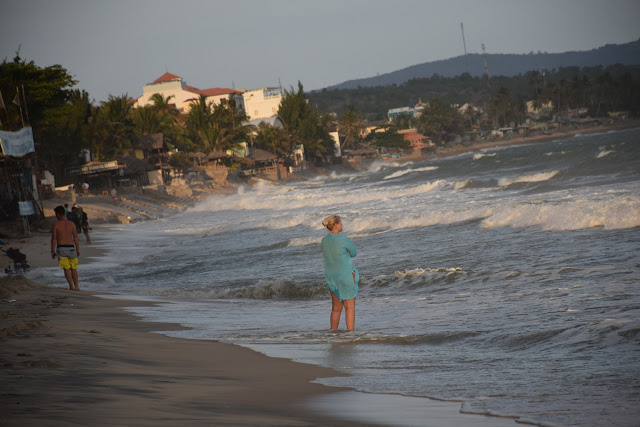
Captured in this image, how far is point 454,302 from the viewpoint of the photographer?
938 cm

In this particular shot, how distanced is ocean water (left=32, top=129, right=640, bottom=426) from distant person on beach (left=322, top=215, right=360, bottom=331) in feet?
1.44

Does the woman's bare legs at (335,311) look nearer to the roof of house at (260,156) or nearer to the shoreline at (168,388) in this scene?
the shoreline at (168,388)

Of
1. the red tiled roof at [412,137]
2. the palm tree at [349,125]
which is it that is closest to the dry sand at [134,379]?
the palm tree at [349,125]

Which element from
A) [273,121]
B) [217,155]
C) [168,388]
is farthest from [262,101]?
[168,388]

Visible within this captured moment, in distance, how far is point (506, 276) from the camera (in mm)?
10758

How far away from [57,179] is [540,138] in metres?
115

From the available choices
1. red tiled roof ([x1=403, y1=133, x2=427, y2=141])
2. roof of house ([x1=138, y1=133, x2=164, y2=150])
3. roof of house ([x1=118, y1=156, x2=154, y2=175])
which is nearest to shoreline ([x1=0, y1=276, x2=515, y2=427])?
roof of house ([x1=118, y1=156, x2=154, y2=175])

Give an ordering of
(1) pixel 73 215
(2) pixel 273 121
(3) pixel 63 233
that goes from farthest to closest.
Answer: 1. (2) pixel 273 121
2. (1) pixel 73 215
3. (3) pixel 63 233

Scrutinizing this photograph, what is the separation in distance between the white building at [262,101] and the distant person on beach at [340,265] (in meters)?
115

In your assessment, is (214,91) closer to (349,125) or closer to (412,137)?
(349,125)

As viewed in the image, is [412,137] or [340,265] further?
[412,137]

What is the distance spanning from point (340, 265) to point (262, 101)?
117 metres

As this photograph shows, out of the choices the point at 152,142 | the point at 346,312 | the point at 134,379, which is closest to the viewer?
the point at 134,379

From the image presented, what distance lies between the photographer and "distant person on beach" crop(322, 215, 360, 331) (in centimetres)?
764
